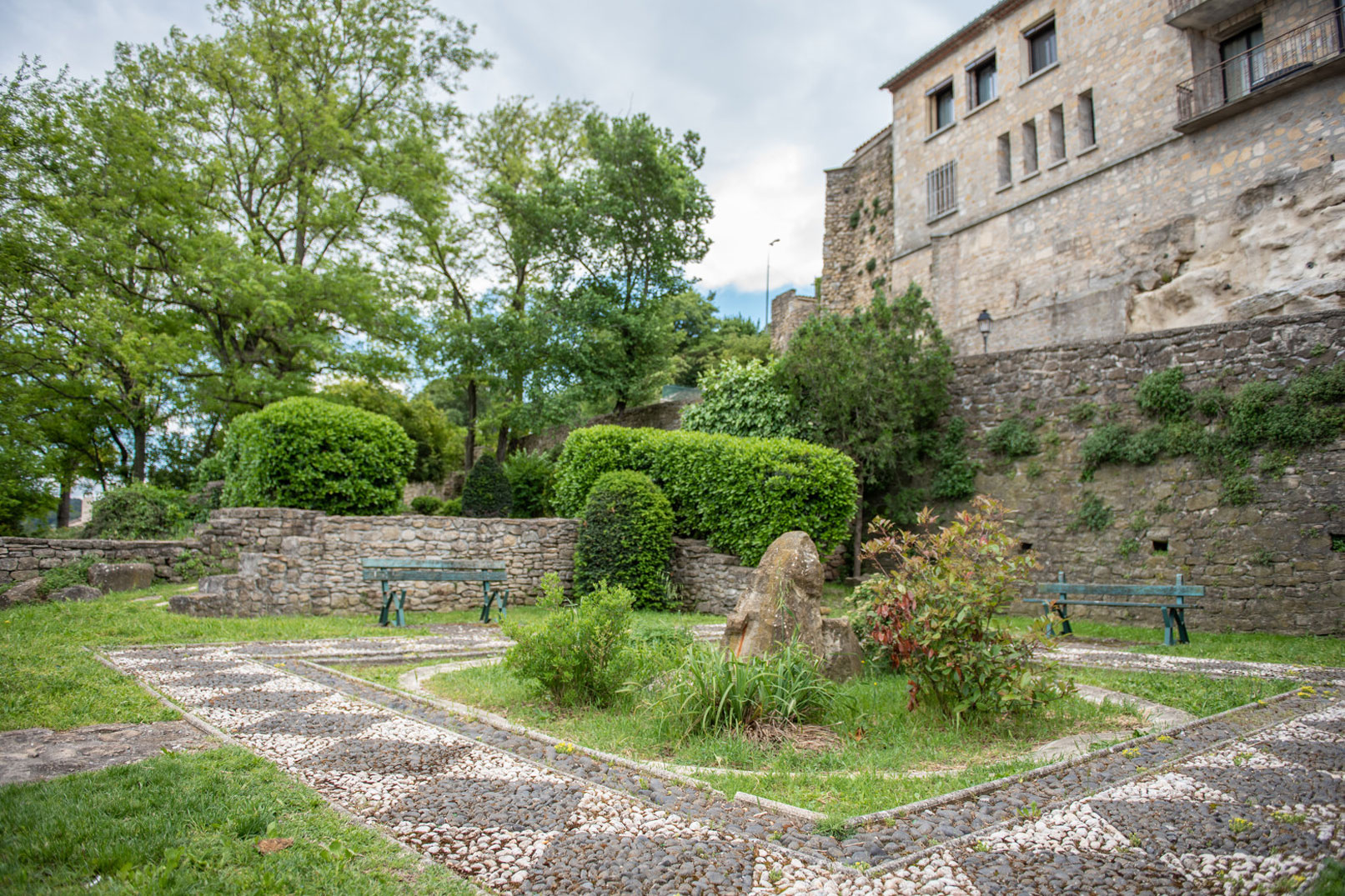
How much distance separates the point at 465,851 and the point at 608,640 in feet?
8.49

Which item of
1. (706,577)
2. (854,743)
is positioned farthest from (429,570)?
(854,743)

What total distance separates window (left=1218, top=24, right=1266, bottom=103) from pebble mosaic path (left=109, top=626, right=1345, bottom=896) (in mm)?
14065

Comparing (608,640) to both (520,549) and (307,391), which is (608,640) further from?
(307,391)

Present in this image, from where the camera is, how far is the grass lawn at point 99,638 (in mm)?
4340

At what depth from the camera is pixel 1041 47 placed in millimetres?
17297

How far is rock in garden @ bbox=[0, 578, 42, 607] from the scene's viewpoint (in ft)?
31.9

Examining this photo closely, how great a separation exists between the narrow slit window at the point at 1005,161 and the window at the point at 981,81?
1.24m

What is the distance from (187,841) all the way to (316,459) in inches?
416

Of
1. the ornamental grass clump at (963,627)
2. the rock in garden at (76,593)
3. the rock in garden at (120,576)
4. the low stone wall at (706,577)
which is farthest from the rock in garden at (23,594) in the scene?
the ornamental grass clump at (963,627)

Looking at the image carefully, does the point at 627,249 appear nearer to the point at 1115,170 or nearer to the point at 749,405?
the point at 749,405

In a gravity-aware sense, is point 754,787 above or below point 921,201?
below

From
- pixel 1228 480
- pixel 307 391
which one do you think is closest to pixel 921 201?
pixel 1228 480

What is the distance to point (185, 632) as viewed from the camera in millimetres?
7934

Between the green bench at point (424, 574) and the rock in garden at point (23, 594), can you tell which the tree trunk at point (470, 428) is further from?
the rock in garden at point (23, 594)
